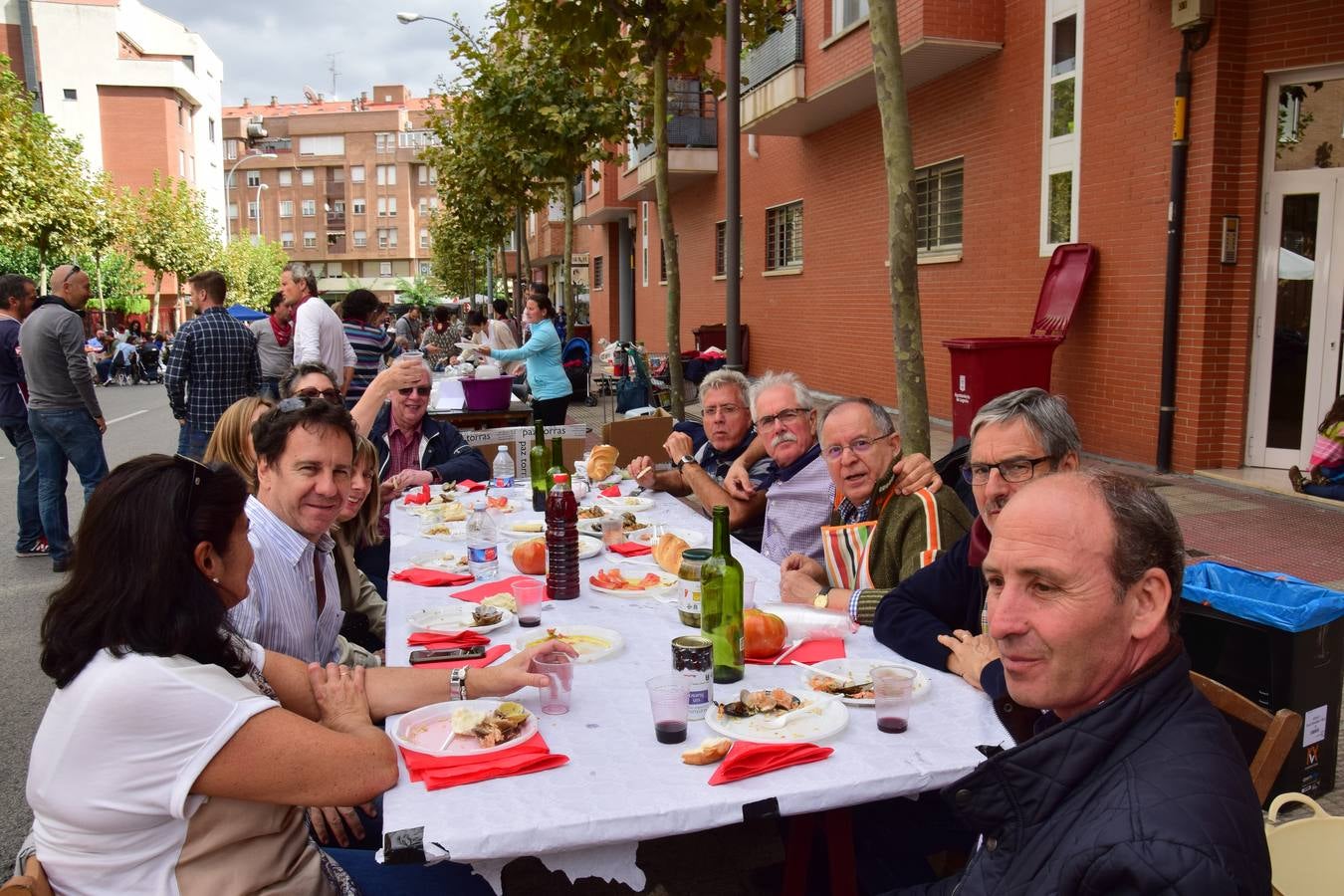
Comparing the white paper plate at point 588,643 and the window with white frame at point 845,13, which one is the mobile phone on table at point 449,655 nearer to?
the white paper plate at point 588,643

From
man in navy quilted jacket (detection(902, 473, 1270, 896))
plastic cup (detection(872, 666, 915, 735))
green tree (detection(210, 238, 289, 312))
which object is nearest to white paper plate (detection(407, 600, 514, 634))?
plastic cup (detection(872, 666, 915, 735))

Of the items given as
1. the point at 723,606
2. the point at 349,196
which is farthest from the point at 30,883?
the point at 349,196

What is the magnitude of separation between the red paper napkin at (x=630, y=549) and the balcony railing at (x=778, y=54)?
11.1m

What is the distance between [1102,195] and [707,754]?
9473 millimetres

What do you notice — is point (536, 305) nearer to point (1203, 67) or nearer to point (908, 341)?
point (908, 341)

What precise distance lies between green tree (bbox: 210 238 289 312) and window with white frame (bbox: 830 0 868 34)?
137 feet

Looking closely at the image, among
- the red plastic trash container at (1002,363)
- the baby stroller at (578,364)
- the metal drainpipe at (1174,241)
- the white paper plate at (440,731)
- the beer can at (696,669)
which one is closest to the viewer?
the white paper plate at (440,731)

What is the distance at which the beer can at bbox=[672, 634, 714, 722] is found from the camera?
2.35 meters

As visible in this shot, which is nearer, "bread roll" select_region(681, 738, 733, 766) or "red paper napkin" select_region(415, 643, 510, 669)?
"bread roll" select_region(681, 738, 733, 766)

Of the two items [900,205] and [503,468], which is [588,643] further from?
[900,205]

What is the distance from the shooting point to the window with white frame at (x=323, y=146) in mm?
89625

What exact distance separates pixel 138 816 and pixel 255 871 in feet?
0.86

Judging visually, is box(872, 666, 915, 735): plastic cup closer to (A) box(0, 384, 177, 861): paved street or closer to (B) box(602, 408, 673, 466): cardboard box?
(A) box(0, 384, 177, 861): paved street

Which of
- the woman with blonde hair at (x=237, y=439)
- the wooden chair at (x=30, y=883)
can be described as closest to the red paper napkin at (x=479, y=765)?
the wooden chair at (x=30, y=883)
